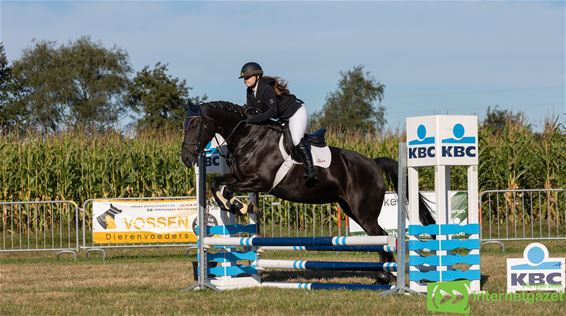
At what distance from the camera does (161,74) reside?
169ft

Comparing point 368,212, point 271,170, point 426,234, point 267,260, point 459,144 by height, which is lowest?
point 267,260

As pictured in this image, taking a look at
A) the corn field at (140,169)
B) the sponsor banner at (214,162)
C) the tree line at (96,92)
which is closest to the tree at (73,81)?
the tree line at (96,92)

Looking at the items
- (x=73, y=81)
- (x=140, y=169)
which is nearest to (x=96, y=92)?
(x=73, y=81)

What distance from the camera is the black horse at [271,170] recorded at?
1111cm

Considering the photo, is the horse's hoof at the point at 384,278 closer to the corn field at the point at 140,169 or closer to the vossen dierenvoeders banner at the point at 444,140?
the vossen dierenvoeders banner at the point at 444,140

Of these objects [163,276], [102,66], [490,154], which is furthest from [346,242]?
[102,66]

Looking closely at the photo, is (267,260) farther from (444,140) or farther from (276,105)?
(444,140)

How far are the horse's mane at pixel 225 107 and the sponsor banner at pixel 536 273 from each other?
12.5 ft

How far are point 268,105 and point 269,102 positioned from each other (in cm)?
5

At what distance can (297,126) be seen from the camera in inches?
446

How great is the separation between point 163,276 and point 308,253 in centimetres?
572

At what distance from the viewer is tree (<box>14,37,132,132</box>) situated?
64.1 meters

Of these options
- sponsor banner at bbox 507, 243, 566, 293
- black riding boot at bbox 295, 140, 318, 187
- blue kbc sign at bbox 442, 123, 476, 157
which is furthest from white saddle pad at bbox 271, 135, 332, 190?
sponsor banner at bbox 507, 243, 566, 293

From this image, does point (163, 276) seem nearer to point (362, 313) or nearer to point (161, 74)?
point (362, 313)
